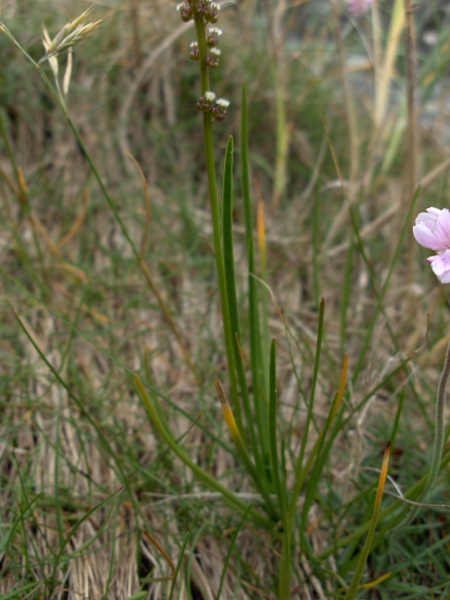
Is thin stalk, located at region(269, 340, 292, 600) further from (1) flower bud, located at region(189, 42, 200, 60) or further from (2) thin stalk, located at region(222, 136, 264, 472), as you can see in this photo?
(1) flower bud, located at region(189, 42, 200, 60)

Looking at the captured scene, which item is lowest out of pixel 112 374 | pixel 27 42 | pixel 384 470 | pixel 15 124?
pixel 384 470

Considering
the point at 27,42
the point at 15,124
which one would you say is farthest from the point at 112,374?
the point at 27,42

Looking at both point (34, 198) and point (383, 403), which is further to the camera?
point (34, 198)

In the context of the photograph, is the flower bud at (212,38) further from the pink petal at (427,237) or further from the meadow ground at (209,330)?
the pink petal at (427,237)

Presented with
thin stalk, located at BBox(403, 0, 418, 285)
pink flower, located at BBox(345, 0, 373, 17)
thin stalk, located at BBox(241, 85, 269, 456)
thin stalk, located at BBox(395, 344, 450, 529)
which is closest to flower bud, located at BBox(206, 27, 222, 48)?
thin stalk, located at BBox(241, 85, 269, 456)

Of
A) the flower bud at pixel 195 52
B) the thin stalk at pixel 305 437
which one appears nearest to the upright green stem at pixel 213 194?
the flower bud at pixel 195 52

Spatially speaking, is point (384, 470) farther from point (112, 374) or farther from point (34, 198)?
point (34, 198)
